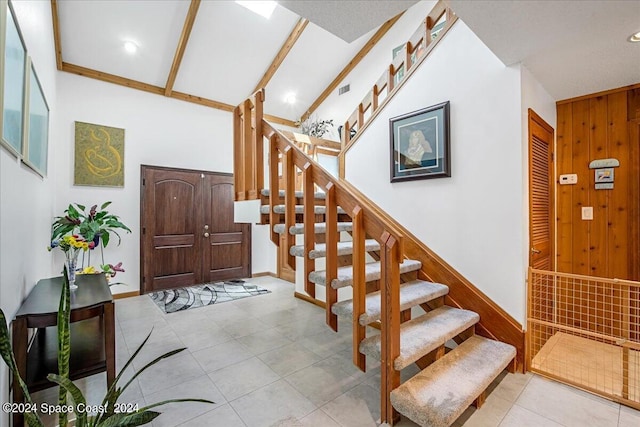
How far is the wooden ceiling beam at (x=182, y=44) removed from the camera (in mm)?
4062

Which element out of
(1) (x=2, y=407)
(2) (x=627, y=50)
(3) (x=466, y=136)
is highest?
(2) (x=627, y=50)

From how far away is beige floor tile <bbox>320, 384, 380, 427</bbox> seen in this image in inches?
72.8

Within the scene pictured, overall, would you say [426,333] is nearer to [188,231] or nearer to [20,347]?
[20,347]

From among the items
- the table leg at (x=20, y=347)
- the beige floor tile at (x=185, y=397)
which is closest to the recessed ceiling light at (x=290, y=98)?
the beige floor tile at (x=185, y=397)

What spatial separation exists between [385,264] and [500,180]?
54.0 inches

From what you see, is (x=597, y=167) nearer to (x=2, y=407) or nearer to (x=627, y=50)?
(x=627, y=50)

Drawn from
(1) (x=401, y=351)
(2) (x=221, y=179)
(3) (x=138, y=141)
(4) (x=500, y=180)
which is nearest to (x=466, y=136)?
(4) (x=500, y=180)

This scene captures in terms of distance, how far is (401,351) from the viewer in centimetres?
185

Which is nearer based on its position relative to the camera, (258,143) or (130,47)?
(258,143)

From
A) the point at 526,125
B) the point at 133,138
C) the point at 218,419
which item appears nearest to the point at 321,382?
the point at 218,419

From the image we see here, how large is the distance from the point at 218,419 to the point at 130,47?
486 cm

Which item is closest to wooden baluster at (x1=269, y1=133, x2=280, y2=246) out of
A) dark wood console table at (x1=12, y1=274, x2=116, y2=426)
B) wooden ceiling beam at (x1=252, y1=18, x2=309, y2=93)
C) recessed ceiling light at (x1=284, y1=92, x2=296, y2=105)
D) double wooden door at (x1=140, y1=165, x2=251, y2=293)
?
dark wood console table at (x1=12, y1=274, x2=116, y2=426)

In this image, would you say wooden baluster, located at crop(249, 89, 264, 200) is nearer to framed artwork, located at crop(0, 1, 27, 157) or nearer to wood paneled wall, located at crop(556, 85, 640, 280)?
framed artwork, located at crop(0, 1, 27, 157)

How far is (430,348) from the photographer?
1.98 meters
